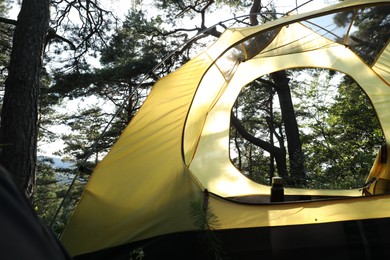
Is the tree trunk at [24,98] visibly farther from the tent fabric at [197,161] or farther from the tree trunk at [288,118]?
the tree trunk at [288,118]

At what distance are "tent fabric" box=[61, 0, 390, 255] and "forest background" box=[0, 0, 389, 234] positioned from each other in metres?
0.25

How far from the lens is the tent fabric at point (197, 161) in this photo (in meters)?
1.92

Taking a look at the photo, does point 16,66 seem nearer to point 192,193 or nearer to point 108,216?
point 108,216

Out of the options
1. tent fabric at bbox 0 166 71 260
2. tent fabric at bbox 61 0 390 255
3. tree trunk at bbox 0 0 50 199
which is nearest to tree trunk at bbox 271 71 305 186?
tent fabric at bbox 61 0 390 255

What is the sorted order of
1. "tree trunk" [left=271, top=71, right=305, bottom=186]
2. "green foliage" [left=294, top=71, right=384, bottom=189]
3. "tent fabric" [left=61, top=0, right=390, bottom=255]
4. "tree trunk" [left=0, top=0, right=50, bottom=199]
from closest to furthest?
"tent fabric" [left=61, top=0, right=390, bottom=255] → "tree trunk" [left=0, top=0, right=50, bottom=199] → "green foliage" [left=294, top=71, right=384, bottom=189] → "tree trunk" [left=271, top=71, right=305, bottom=186]

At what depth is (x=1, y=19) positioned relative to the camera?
372 cm

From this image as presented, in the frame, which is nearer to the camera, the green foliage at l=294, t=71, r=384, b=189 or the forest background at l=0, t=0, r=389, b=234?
the forest background at l=0, t=0, r=389, b=234

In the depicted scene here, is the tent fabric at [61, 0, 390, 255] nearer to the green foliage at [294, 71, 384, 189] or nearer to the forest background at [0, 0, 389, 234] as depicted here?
the forest background at [0, 0, 389, 234]

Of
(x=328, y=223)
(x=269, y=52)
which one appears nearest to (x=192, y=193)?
(x=328, y=223)

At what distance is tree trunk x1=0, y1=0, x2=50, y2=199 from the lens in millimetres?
2713

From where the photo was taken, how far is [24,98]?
111 inches

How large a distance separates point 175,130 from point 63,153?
16.1 meters

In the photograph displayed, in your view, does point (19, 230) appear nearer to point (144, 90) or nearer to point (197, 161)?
point (197, 161)

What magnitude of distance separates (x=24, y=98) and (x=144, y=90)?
4846 mm
